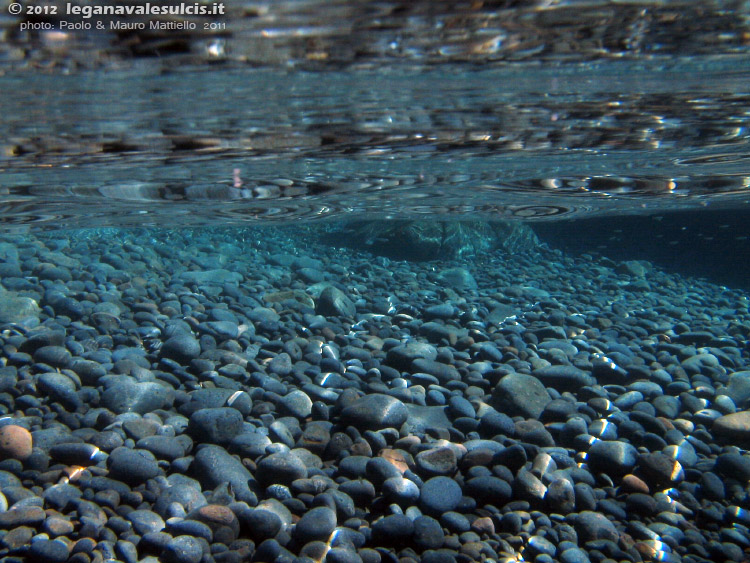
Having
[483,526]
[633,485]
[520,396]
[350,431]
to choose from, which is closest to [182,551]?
A: [350,431]

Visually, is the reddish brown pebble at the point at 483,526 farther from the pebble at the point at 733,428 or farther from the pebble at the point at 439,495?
the pebble at the point at 733,428

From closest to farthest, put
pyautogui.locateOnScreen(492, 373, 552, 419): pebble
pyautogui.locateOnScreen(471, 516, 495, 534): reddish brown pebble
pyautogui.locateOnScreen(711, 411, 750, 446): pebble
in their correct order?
pyautogui.locateOnScreen(471, 516, 495, 534): reddish brown pebble
pyautogui.locateOnScreen(711, 411, 750, 446): pebble
pyautogui.locateOnScreen(492, 373, 552, 419): pebble

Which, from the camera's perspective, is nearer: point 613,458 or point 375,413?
point 613,458

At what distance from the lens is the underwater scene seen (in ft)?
9.80

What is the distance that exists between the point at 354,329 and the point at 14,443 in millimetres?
4999

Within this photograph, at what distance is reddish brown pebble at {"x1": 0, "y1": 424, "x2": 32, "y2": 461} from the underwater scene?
0.05 feet

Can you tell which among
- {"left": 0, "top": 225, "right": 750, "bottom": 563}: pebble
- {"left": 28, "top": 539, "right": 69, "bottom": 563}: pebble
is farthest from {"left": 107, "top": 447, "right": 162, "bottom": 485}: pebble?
{"left": 28, "top": 539, "right": 69, "bottom": 563}: pebble

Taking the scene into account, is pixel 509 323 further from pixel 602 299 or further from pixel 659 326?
pixel 602 299

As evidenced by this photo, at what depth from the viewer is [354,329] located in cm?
801

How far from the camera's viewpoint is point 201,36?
9.25 feet

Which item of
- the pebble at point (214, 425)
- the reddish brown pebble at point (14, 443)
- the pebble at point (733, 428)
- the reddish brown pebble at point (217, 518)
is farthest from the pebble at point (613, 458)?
the reddish brown pebble at point (14, 443)

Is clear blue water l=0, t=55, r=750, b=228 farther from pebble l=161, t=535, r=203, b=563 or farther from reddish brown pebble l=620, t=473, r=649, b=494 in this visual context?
reddish brown pebble l=620, t=473, r=649, b=494

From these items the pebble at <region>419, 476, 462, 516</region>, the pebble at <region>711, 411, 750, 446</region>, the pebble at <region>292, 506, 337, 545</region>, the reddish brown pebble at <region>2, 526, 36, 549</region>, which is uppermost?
the reddish brown pebble at <region>2, 526, 36, 549</region>

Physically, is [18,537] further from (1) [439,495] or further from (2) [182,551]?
(1) [439,495]
